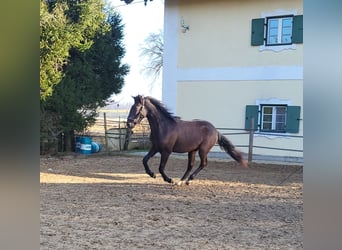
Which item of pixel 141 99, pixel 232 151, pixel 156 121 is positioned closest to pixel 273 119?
pixel 232 151

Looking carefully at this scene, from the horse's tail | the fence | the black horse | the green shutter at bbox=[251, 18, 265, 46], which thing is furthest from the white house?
the black horse

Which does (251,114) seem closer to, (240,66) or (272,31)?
(240,66)

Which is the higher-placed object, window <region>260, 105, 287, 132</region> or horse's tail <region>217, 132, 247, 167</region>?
window <region>260, 105, 287, 132</region>

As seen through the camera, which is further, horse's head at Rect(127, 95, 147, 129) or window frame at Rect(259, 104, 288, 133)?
window frame at Rect(259, 104, 288, 133)

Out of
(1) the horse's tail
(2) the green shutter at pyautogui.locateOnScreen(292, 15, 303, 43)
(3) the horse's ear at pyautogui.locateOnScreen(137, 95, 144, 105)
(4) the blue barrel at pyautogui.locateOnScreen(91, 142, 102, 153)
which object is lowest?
(4) the blue barrel at pyautogui.locateOnScreen(91, 142, 102, 153)

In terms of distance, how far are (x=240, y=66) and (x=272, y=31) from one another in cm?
107

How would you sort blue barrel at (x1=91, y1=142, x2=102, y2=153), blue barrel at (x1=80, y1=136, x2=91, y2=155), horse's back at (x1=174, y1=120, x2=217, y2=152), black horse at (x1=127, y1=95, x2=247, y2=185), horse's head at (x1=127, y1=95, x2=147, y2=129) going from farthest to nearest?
blue barrel at (x1=91, y1=142, x2=102, y2=153) < blue barrel at (x1=80, y1=136, x2=91, y2=155) < horse's back at (x1=174, y1=120, x2=217, y2=152) < black horse at (x1=127, y1=95, x2=247, y2=185) < horse's head at (x1=127, y1=95, x2=147, y2=129)

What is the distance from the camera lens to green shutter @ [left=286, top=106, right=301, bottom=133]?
28.1 ft

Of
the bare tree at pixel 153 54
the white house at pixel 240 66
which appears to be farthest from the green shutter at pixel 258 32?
the bare tree at pixel 153 54

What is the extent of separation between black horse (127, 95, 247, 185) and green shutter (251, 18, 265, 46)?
390cm

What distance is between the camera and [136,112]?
518 centimetres

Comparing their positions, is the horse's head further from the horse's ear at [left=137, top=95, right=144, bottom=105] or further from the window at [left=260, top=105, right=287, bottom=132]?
the window at [left=260, top=105, right=287, bottom=132]
